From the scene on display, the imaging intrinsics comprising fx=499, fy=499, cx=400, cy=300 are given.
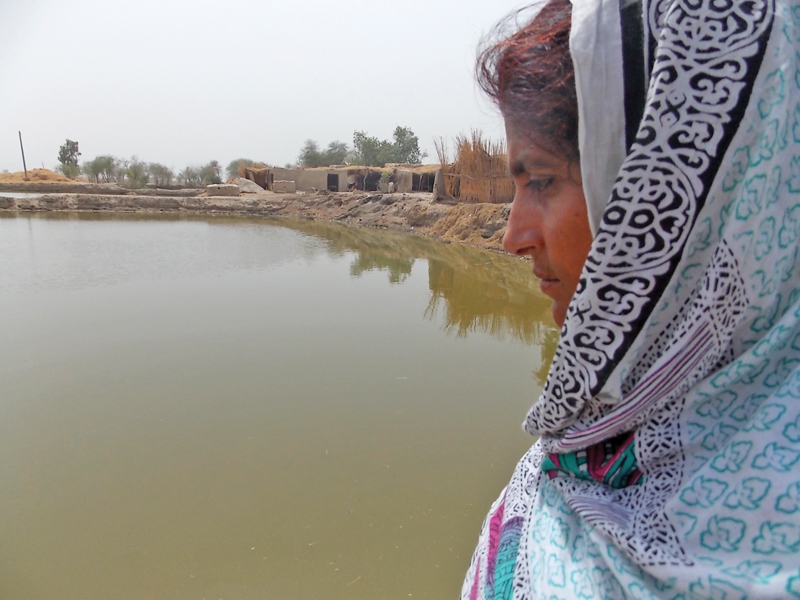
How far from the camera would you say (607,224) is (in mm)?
530

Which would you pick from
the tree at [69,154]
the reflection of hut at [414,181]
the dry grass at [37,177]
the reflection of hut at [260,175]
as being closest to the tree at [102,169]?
the tree at [69,154]

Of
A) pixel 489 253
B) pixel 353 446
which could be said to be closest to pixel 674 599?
pixel 353 446

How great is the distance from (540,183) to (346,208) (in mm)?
17969

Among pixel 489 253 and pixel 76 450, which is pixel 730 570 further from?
pixel 489 253

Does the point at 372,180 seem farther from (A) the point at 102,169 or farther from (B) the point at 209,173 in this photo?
(A) the point at 102,169

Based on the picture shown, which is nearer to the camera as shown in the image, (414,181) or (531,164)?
(531,164)

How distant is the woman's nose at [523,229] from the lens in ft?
2.13

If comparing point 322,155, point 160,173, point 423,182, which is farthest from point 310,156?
point 423,182

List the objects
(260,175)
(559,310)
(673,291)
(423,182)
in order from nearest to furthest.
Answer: (673,291), (559,310), (423,182), (260,175)

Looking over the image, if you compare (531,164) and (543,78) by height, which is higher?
(543,78)

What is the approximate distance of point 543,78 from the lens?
60 cm

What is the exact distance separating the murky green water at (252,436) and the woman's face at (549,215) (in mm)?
1839

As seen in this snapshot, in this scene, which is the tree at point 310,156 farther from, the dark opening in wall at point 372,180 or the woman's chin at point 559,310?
the woman's chin at point 559,310

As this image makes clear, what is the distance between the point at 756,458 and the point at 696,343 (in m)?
0.12
